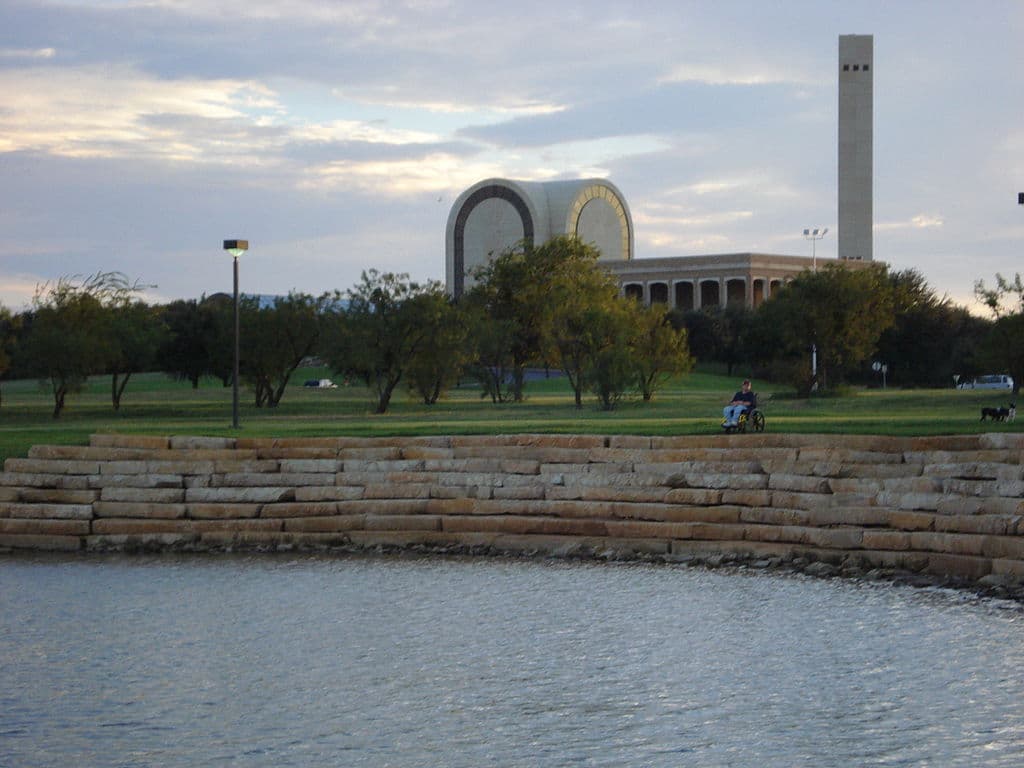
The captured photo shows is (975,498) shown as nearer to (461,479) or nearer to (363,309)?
(461,479)

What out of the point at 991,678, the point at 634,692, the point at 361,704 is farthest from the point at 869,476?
the point at 361,704

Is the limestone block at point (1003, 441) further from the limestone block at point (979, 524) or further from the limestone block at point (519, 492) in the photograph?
the limestone block at point (519, 492)

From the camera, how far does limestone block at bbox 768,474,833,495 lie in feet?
53.1

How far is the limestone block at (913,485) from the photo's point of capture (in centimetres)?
1528

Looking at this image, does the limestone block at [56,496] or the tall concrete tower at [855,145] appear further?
the tall concrete tower at [855,145]

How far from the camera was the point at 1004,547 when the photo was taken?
46.1ft

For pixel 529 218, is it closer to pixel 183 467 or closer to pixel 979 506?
pixel 183 467

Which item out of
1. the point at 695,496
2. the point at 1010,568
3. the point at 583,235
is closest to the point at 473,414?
the point at 695,496

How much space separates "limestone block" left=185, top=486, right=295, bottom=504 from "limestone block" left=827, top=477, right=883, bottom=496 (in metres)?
7.03

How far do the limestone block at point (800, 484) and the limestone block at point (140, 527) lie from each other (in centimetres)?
746

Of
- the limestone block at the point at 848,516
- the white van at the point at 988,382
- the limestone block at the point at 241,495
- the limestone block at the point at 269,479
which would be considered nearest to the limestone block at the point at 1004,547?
the limestone block at the point at 848,516

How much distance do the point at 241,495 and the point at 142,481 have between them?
1418 millimetres

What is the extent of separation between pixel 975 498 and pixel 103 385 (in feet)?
222

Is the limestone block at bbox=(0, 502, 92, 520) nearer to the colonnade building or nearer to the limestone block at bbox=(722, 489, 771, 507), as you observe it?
the limestone block at bbox=(722, 489, 771, 507)
